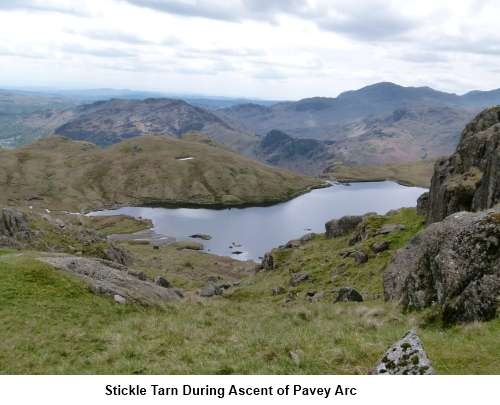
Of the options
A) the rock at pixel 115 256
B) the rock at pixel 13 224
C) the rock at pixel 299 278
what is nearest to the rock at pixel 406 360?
the rock at pixel 299 278

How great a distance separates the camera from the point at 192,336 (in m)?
19.7

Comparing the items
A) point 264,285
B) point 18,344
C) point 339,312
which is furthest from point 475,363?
point 264,285

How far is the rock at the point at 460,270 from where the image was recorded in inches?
764

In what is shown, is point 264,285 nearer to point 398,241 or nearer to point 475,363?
point 398,241

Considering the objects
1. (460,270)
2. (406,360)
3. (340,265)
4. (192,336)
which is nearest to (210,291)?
(340,265)

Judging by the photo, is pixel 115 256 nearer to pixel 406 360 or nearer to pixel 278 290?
pixel 278 290

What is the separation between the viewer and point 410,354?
12.7 meters

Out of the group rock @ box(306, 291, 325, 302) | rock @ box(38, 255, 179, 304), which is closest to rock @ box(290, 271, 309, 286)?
rock @ box(306, 291, 325, 302)

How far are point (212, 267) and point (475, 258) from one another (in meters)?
121

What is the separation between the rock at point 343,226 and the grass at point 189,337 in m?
62.3

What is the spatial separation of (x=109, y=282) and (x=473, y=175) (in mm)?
42967

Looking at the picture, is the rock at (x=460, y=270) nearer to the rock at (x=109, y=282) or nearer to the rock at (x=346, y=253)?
the rock at (x=109, y=282)

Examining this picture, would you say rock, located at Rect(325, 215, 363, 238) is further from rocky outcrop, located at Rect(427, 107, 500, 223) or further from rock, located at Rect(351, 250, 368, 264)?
rock, located at Rect(351, 250, 368, 264)

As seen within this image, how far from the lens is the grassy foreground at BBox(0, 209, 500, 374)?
15.1 m
